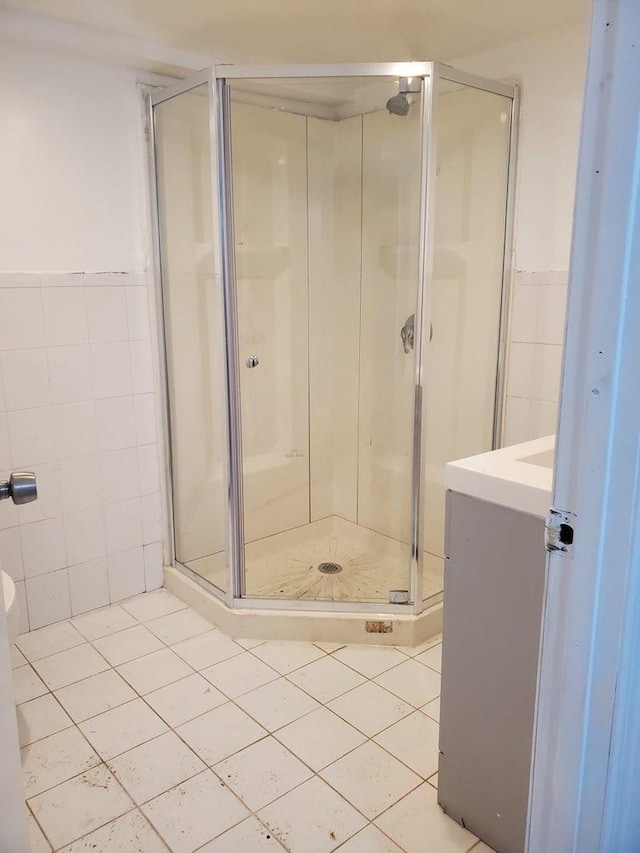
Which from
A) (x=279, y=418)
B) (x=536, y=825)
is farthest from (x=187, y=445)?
(x=536, y=825)

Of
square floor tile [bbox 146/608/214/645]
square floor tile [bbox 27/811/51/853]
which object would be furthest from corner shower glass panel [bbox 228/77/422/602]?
square floor tile [bbox 27/811/51/853]

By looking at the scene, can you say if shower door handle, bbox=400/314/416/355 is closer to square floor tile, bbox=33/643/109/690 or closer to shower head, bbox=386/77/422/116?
shower head, bbox=386/77/422/116

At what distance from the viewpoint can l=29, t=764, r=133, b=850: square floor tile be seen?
1.49 metres

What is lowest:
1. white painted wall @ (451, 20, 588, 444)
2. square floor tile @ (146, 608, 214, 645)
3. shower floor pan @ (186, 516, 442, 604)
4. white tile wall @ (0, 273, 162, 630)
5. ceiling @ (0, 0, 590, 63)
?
square floor tile @ (146, 608, 214, 645)

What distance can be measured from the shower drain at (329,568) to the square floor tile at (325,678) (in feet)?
1.57

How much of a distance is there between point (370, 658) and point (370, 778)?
53 cm

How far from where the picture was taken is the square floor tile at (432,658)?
2.10 metres

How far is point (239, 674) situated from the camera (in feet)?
6.78

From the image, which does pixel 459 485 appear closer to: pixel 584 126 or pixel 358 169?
pixel 584 126

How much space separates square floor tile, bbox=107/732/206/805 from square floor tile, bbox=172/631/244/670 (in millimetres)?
368

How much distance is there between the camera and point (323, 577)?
8.30ft

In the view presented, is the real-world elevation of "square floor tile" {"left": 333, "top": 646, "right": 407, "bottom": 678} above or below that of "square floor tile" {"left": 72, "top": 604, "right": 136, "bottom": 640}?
above

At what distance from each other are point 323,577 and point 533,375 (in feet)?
3.66

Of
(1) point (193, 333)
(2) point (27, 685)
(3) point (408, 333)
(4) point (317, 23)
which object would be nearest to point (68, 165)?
(1) point (193, 333)
